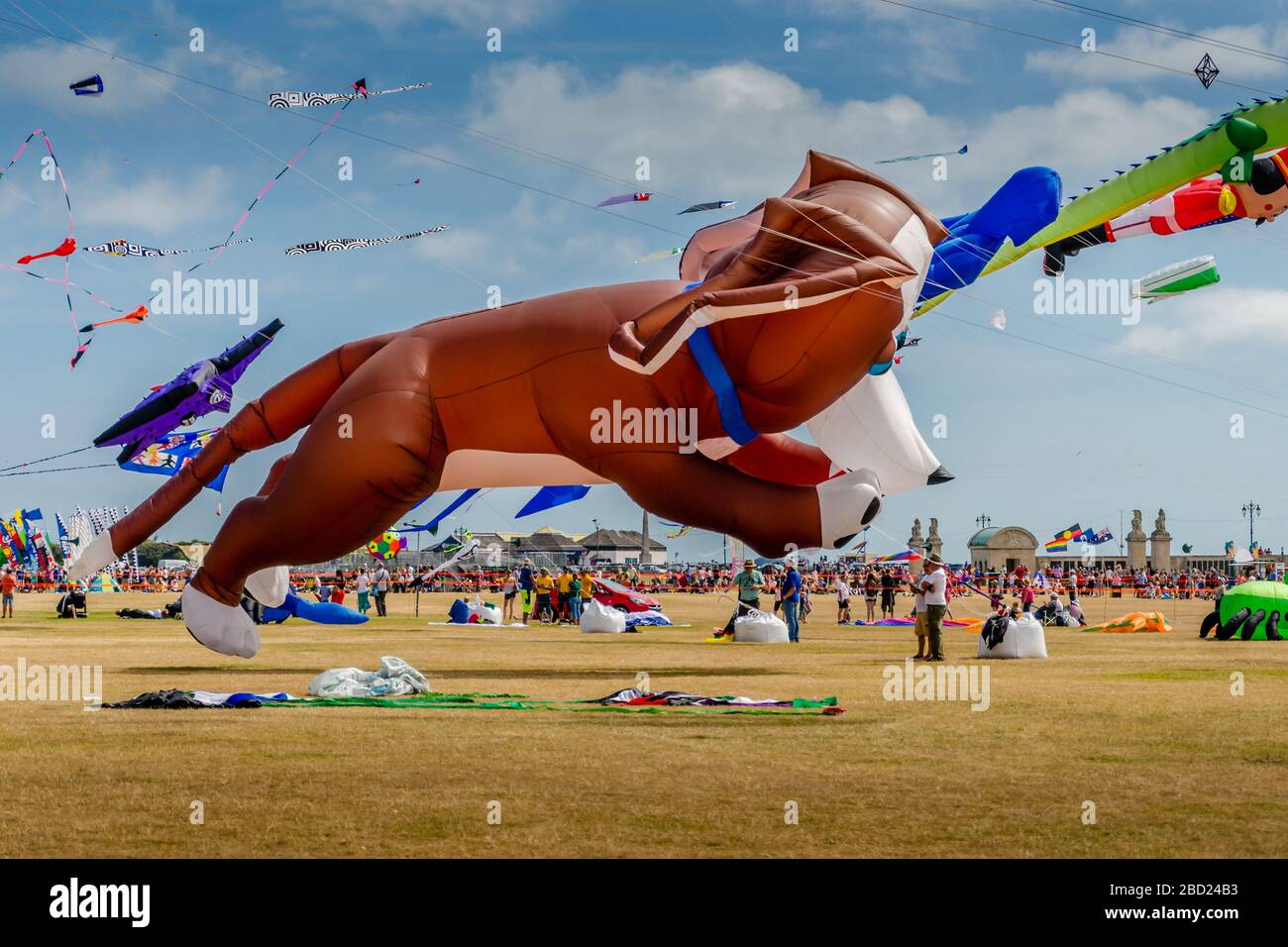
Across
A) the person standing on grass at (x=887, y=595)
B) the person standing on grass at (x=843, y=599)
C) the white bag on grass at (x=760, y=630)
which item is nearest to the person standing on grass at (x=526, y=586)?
the person standing on grass at (x=843, y=599)

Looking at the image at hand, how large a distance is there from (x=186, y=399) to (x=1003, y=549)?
93088mm

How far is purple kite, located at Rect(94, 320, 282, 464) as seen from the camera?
13.6 meters

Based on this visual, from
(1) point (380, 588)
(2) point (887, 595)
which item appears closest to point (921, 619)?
(2) point (887, 595)

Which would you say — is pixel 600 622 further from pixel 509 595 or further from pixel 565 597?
pixel 509 595

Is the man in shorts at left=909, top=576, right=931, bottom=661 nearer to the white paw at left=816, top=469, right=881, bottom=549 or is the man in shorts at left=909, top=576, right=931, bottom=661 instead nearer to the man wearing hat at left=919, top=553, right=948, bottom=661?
the man wearing hat at left=919, top=553, right=948, bottom=661

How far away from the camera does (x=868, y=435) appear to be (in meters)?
11.6

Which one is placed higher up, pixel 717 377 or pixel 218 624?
pixel 717 377

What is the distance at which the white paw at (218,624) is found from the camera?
12.5 metres

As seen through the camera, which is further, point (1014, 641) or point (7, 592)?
point (7, 592)

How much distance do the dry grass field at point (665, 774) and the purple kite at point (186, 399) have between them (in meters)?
2.51

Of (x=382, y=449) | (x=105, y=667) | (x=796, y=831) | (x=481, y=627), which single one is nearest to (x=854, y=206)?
(x=382, y=449)

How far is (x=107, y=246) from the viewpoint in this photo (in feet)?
52.2

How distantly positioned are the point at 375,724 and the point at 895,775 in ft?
14.1

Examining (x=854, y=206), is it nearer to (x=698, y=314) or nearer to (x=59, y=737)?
(x=698, y=314)
